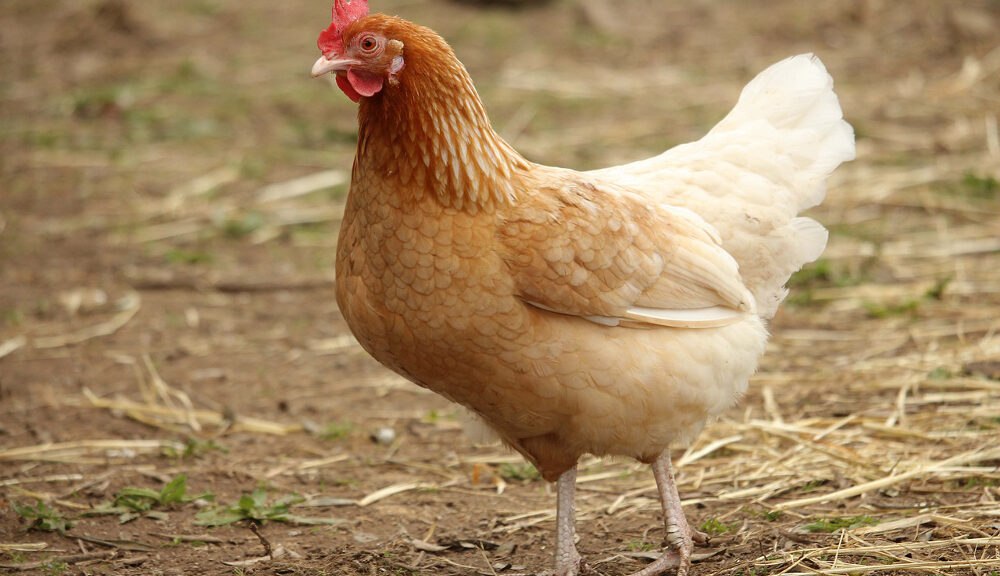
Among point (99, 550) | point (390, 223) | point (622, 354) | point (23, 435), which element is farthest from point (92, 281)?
point (622, 354)

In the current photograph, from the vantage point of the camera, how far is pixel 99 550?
3498mm

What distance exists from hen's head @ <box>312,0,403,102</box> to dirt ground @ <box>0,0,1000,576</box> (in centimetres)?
164

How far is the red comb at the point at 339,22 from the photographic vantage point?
9.53 ft

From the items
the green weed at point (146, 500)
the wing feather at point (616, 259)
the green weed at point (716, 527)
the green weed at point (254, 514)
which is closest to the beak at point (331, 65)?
the wing feather at point (616, 259)

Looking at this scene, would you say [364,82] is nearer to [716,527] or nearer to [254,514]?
[254,514]

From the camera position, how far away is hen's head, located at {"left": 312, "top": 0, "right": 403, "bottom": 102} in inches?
112

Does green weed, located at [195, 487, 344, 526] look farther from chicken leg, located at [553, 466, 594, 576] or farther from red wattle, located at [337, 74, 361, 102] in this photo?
red wattle, located at [337, 74, 361, 102]

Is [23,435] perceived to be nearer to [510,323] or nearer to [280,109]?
[510,323]

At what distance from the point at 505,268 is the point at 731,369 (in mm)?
827

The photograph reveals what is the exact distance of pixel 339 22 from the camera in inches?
116

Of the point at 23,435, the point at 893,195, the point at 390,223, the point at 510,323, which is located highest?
the point at 390,223

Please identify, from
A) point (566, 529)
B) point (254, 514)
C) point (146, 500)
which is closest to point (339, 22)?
point (566, 529)

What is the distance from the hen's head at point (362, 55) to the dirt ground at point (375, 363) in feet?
5.39

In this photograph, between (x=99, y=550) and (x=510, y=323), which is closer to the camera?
(x=510, y=323)
